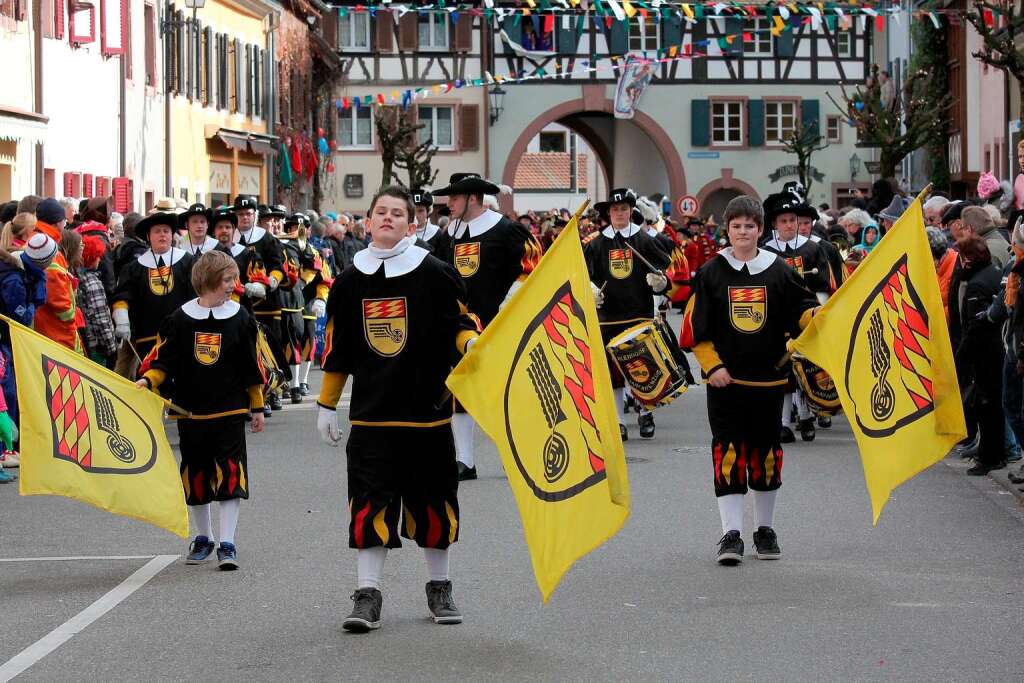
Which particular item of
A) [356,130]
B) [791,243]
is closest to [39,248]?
[791,243]

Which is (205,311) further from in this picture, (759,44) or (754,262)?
(759,44)

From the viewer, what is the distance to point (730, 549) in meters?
9.42

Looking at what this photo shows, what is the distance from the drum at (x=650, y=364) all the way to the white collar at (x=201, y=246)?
10.7ft

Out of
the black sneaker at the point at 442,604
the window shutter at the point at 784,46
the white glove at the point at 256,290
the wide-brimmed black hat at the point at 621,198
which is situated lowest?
the black sneaker at the point at 442,604

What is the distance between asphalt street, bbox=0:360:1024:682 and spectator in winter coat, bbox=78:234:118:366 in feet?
10.2

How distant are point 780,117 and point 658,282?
164 ft

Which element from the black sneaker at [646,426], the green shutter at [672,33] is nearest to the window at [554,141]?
the green shutter at [672,33]

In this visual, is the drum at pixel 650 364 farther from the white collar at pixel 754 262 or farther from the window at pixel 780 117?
the window at pixel 780 117

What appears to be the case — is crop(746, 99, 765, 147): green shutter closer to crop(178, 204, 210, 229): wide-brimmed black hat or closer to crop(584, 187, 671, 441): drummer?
crop(584, 187, 671, 441): drummer

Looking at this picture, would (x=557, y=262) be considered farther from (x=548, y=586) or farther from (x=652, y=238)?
(x=652, y=238)

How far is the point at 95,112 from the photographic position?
30.1 m

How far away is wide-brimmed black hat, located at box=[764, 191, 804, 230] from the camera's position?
518 inches

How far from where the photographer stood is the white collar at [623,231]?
16078 millimetres

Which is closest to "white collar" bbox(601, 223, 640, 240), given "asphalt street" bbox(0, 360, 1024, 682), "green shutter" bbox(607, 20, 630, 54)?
"asphalt street" bbox(0, 360, 1024, 682)
